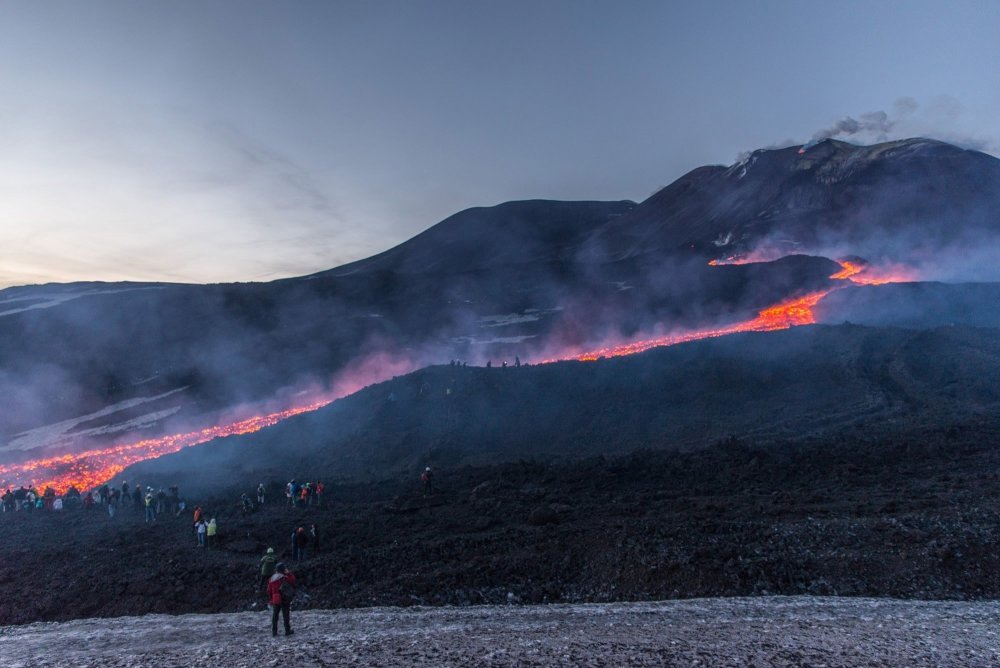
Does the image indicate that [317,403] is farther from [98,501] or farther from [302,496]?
[302,496]

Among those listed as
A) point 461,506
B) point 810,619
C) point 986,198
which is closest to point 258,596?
point 461,506

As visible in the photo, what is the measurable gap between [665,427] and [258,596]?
983 inches

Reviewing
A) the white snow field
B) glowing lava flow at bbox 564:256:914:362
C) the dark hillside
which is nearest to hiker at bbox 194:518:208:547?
the dark hillside

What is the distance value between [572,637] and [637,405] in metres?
28.0

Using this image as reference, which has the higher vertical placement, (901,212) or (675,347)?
(901,212)

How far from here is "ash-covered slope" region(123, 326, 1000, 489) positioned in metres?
33.0

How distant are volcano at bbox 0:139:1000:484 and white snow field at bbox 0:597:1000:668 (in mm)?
21119

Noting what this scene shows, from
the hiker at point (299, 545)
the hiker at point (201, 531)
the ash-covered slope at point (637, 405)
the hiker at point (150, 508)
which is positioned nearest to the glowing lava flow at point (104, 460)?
the ash-covered slope at point (637, 405)

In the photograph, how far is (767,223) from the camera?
290 feet

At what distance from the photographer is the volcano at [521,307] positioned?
5572cm

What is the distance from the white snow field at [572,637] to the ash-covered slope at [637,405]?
18380mm

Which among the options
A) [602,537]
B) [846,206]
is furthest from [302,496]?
[846,206]

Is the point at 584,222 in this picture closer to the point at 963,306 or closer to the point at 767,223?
the point at 767,223

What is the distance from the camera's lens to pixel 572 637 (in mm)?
11508
